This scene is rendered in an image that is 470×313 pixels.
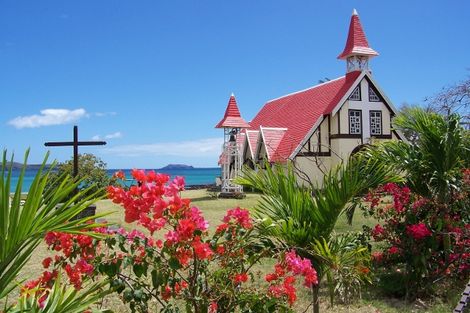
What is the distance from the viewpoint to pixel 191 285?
291 cm

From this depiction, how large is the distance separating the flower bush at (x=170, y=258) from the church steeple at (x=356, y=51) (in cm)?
2393

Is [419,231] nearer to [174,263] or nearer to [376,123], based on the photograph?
[174,263]

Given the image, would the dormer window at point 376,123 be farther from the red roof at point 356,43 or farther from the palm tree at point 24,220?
the palm tree at point 24,220

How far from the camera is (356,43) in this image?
84.0ft

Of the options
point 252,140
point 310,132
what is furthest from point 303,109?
point 252,140

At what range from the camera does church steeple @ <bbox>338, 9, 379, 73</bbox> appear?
25.4 m

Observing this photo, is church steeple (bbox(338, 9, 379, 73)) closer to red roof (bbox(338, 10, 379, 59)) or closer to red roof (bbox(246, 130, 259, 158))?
red roof (bbox(338, 10, 379, 59))

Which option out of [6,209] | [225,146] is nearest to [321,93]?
[225,146]

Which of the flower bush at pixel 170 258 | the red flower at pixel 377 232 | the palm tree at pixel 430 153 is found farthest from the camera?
the red flower at pixel 377 232

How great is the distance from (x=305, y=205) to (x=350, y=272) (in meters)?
0.68

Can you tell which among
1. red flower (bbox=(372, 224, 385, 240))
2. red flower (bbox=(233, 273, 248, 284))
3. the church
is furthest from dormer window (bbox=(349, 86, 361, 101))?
red flower (bbox=(233, 273, 248, 284))

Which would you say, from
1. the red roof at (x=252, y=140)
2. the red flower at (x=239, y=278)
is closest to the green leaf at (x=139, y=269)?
the red flower at (x=239, y=278)

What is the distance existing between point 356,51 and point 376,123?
4450mm

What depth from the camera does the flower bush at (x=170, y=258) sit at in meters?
2.55
